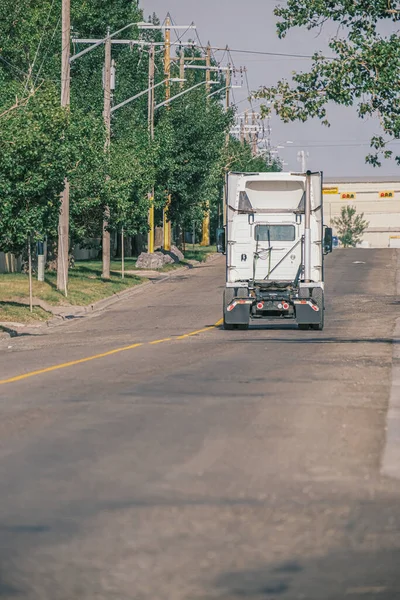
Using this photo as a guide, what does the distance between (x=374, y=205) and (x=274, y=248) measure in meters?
143

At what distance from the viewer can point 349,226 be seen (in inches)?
6422

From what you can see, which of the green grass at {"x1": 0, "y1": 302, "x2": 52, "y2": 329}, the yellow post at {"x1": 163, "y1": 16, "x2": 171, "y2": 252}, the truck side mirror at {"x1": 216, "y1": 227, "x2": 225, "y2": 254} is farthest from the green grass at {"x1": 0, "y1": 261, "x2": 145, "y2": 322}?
the yellow post at {"x1": 163, "y1": 16, "x2": 171, "y2": 252}

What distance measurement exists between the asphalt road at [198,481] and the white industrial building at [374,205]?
150911 millimetres

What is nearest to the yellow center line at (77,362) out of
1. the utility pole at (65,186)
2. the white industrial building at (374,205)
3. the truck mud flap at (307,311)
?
the truck mud flap at (307,311)

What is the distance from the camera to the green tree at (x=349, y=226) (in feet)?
531

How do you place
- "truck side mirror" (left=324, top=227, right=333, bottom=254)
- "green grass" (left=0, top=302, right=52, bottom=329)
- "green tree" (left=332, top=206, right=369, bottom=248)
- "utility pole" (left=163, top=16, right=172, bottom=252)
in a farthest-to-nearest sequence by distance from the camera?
"green tree" (left=332, top=206, right=369, bottom=248)
"utility pole" (left=163, top=16, right=172, bottom=252)
"green grass" (left=0, top=302, right=52, bottom=329)
"truck side mirror" (left=324, top=227, right=333, bottom=254)

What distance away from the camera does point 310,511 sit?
803cm

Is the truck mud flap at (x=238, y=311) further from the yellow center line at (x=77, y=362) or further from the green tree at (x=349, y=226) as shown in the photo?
the green tree at (x=349, y=226)

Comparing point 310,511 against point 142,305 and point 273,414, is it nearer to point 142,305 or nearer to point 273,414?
point 273,414

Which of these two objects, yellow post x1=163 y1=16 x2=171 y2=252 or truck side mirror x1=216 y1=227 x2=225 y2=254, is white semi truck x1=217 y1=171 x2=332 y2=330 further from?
yellow post x1=163 y1=16 x2=171 y2=252

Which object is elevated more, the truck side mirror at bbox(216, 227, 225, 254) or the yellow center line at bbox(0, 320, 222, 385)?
the truck side mirror at bbox(216, 227, 225, 254)

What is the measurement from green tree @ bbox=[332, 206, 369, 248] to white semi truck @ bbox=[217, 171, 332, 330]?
132m

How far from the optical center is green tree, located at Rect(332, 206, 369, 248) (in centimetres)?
16200

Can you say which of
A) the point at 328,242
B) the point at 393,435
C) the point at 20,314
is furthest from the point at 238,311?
the point at 393,435
